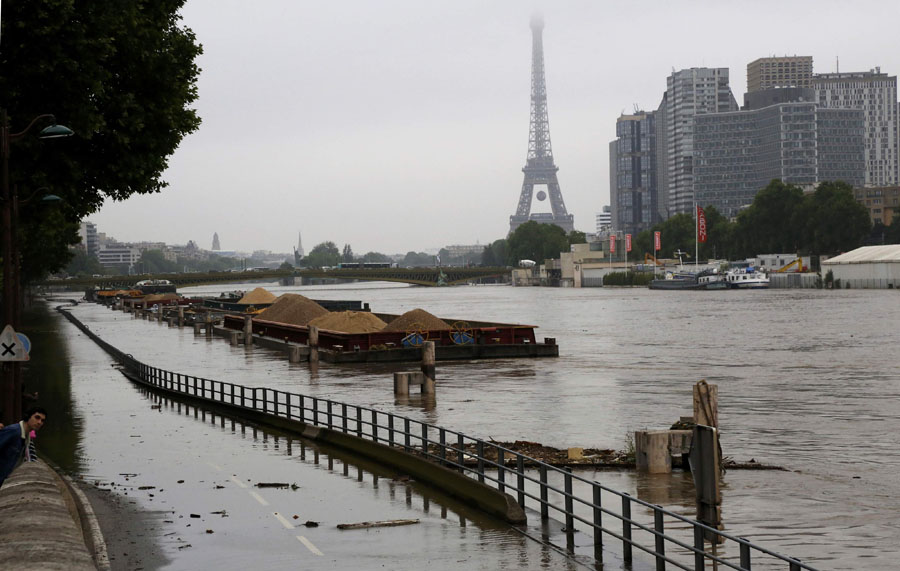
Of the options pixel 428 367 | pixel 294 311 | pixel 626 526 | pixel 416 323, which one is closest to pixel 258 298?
pixel 294 311

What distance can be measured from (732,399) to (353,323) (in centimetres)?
3382

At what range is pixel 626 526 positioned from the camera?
1688 centimetres

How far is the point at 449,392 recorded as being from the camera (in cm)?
5006

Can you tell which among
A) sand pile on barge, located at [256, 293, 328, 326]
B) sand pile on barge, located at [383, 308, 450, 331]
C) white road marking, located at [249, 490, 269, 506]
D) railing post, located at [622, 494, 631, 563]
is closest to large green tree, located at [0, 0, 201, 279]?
white road marking, located at [249, 490, 269, 506]

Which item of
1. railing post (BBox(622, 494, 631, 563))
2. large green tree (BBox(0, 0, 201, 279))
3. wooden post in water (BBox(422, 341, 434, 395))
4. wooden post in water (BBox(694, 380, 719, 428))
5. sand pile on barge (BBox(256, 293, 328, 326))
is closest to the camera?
railing post (BBox(622, 494, 631, 563))

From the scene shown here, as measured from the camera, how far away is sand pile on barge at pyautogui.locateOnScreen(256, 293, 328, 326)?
300 ft

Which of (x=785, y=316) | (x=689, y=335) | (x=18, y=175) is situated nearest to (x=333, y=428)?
(x=18, y=175)

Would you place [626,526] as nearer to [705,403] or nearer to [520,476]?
[520,476]

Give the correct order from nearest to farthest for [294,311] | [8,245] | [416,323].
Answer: [8,245]
[416,323]
[294,311]

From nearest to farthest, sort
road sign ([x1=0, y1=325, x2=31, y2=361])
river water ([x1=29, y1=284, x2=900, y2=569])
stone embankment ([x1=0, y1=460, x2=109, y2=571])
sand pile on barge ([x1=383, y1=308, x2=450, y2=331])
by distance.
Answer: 1. stone embankment ([x1=0, y1=460, x2=109, y2=571])
2. river water ([x1=29, y1=284, x2=900, y2=569])
3. road sign ([x1=0, y1=325, x2=31, y2=361])
4. sand pile on barge ([x1=383, y1=308, x2=450, y2=331])

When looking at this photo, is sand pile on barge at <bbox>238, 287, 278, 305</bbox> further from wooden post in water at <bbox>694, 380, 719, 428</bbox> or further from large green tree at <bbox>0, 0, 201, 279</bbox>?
wooden post in water at <bbox>694, 380, 719, 428</bbox>

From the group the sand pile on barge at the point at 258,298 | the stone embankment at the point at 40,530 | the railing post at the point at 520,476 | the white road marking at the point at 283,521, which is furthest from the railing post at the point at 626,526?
the sand pile on barge at the point at 258,298

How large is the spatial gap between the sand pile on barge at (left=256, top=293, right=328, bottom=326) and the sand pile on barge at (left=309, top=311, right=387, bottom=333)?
35.3 ft

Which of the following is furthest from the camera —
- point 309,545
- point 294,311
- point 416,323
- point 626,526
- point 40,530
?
point 294,311
